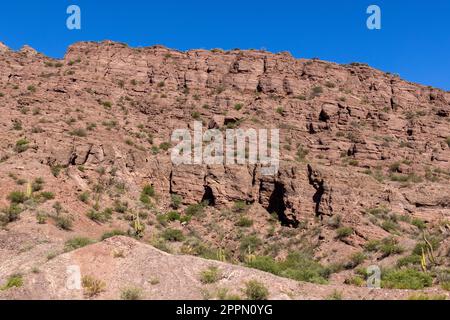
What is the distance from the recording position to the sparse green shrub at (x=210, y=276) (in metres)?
11.5

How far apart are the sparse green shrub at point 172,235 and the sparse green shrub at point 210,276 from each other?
13924 millimetres

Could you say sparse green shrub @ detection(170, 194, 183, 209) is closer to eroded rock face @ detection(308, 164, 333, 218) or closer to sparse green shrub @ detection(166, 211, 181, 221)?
sparse green shrub @ detection(166, 211, 181, 221)

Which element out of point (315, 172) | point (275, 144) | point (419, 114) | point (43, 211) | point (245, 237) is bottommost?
point (245, 237)

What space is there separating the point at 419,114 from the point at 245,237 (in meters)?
24.9

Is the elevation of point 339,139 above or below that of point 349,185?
above

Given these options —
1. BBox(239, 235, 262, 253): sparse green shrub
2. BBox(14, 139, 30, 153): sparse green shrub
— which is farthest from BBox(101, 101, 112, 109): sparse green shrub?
BBox(239, 235, 262, 253): sparse green shrub

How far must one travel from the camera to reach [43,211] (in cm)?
2252

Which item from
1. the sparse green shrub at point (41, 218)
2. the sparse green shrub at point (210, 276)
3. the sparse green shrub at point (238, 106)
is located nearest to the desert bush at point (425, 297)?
the sparse green shrub at point (210, 276)

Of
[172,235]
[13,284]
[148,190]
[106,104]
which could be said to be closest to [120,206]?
[148,190]

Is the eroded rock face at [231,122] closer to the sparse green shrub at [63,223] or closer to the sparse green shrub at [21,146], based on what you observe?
the sparse green shrub at [21,146]

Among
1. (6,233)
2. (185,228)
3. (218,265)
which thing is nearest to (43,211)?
(6,233)

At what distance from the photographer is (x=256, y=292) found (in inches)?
415

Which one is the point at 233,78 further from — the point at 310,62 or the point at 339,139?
the point at 339,139

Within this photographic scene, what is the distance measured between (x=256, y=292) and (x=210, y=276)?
1557 mm
